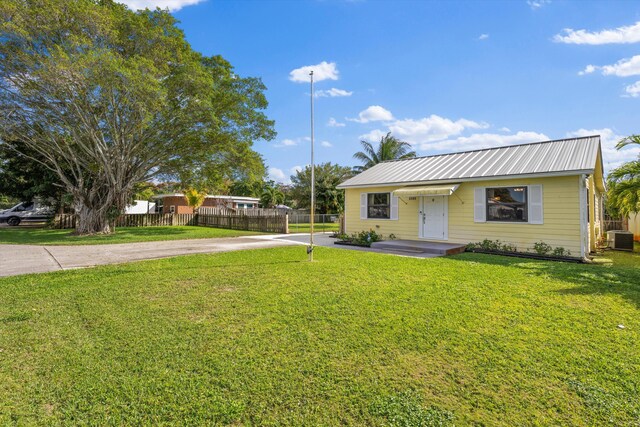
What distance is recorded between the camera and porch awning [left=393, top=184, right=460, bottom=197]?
10806 millimetres

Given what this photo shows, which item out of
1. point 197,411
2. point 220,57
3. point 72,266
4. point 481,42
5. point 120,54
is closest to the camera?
point 197,411

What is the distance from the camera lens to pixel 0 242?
12172mm

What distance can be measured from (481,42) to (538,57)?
2.03 meters

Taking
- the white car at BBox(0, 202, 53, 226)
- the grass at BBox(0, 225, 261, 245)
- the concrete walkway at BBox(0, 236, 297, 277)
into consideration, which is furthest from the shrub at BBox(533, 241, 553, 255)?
the white car at BBox(0, 202, 53, 226)

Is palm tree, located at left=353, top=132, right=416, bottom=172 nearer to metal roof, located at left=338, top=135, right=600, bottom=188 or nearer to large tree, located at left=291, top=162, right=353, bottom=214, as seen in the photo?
large tree, located at left=291, top=162, right=353, bottom=214

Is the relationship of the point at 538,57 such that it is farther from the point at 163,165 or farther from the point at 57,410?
the point at 163,165

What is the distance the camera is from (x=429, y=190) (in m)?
11.2

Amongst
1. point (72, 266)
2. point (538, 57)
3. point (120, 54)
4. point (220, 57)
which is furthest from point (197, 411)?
point (220, 57)

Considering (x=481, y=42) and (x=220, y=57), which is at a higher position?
(x=220, y=57)

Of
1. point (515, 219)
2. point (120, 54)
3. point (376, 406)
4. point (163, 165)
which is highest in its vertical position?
point (120, 54)

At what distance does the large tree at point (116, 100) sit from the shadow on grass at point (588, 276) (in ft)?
42.4

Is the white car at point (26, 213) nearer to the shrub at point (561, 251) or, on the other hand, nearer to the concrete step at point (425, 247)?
the concrete step at point (425, 247)

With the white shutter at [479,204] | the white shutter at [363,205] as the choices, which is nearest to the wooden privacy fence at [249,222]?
the white shutter at [363,205]

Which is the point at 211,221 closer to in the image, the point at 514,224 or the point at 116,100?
the point at 116,100
